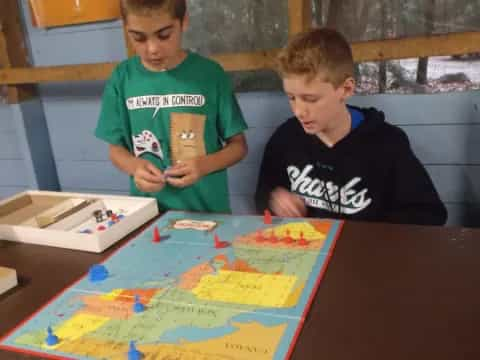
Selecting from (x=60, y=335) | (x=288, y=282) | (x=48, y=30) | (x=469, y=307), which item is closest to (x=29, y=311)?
(x=60, y=335)

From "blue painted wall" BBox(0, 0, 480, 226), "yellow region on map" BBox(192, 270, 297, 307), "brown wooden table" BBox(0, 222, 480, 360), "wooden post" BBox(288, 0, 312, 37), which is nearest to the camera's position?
"brown wooden table" BBox(0, 222, 480, 360)

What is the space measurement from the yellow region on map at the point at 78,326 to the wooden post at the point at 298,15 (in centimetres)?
117

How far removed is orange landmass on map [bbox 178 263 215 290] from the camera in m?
0.77

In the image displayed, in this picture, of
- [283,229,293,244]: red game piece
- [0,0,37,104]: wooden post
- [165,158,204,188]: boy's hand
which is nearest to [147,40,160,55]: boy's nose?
[165,158,204,188]: boy's hand

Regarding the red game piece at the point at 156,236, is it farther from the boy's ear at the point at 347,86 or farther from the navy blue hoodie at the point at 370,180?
the boy's ear at the point at 347,86

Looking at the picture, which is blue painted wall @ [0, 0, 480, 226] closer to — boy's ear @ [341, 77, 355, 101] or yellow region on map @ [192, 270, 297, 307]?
boy's ear @ [341, 77, 355, 101]

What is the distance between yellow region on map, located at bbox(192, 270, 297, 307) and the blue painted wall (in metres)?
1.13

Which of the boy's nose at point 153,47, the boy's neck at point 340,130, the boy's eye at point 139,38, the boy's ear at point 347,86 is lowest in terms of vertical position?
the boy's neck at point 340,130

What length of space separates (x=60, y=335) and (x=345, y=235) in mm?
523

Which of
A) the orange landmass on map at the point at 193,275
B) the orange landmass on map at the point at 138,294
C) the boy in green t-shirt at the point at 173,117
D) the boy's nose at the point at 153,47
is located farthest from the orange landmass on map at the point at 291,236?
the boy's nose at the point at 153,47

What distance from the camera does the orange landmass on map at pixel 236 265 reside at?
0.81 m

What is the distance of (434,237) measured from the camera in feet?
2.87

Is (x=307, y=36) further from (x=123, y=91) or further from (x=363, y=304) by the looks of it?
(x=363, y=304)

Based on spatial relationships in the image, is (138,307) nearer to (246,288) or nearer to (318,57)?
(246,288)
